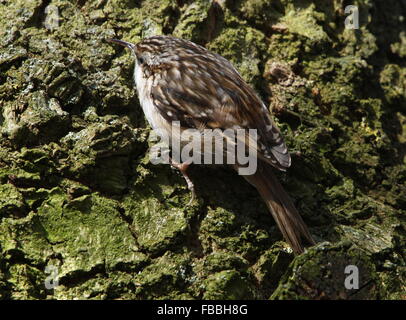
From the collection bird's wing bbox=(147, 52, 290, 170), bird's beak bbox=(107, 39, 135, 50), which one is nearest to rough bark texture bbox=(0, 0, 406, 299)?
bird's beak bbox=(107, 39, 135, 50)

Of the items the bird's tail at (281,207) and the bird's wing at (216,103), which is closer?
the bird's tail at (281,207)

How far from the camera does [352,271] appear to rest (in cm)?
195

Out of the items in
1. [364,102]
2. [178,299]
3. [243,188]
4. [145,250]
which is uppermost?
[364,102]

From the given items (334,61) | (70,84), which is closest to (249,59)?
(334,61)

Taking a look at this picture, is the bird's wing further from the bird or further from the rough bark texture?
the rough bark texture

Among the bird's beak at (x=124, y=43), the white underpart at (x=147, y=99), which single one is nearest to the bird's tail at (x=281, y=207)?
the white underpart at (x=147, y=99)

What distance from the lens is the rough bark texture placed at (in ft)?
6.83

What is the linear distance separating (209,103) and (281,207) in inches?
22.2

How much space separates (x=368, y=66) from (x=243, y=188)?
42.6 inches

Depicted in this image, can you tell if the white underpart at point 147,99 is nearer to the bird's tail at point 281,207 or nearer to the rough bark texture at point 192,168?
the rough bark texture at point 192,168

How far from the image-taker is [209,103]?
2.51 m

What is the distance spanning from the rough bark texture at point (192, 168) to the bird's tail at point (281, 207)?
0.07 m

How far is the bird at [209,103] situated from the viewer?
7.74 feet

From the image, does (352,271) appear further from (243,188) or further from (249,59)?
(249,59)
